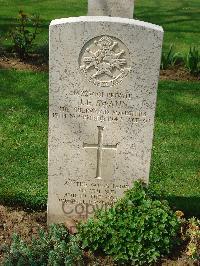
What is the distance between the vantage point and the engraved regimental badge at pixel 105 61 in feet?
14.2

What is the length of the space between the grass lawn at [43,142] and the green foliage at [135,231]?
1.11ft

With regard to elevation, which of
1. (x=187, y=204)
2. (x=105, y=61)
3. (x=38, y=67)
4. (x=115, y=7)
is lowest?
(x=187, y=204)

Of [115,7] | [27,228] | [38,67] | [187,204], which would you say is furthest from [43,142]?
[38,67]

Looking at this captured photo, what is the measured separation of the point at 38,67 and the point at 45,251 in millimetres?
5648

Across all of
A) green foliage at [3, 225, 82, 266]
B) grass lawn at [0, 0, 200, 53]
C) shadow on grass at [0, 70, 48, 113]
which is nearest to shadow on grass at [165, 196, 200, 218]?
green foliage at [3, 225, 82, 266]

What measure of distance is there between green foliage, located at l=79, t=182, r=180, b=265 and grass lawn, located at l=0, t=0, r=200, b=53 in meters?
7.67

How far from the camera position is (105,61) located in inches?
174

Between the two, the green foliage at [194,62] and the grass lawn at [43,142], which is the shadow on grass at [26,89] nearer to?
the grass lawn at [43,142]

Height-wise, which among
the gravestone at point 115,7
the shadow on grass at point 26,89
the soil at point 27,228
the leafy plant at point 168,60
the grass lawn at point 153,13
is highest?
the gravestone at point 115,7

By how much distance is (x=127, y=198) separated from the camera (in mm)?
4625

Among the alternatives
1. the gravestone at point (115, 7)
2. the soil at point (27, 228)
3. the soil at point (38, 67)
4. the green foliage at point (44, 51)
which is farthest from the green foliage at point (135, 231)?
the green foliage at point (44, 51)

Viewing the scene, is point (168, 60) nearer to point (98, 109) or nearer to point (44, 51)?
point (44, 51)

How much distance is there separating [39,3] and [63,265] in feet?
41.7

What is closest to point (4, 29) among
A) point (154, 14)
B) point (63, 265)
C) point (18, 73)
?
point (18, 73)
